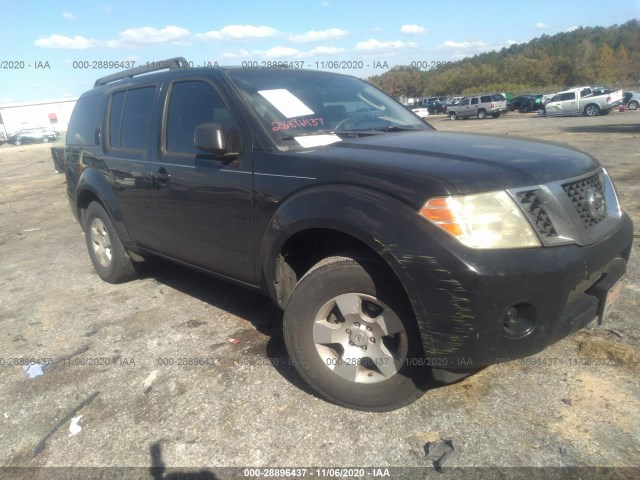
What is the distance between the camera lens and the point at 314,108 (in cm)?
327

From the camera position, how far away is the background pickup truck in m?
29.5

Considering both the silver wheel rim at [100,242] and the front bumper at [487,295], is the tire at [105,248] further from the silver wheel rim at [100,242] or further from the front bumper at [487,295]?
the front bumper at [487,295]

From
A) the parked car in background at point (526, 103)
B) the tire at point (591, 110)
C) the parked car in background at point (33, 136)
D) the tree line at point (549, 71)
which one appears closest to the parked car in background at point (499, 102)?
the parked car in background at point (526, 103)

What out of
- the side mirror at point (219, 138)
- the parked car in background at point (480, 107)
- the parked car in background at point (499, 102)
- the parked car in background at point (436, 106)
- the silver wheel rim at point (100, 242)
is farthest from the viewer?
the parked car in background at point (436, 106)

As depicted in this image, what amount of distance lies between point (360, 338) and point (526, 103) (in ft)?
139

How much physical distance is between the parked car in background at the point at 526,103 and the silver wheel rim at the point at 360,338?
134 feet

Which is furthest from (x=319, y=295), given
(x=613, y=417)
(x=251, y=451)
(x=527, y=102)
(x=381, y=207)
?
(x=527, y=102)

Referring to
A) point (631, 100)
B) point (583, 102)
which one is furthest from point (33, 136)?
point (631, 100)

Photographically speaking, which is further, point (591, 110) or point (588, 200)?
point (591, 110)

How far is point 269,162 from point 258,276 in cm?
70

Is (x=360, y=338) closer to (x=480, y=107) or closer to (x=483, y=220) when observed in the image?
(x=483, y=220)

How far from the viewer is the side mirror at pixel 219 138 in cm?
287

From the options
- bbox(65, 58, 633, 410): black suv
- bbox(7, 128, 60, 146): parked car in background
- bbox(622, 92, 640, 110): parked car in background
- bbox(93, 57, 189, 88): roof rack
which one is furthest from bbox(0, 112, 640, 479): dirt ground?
bbox(7, 128, 60, 146): parked car in background

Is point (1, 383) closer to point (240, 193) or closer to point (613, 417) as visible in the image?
point (240, 193)
